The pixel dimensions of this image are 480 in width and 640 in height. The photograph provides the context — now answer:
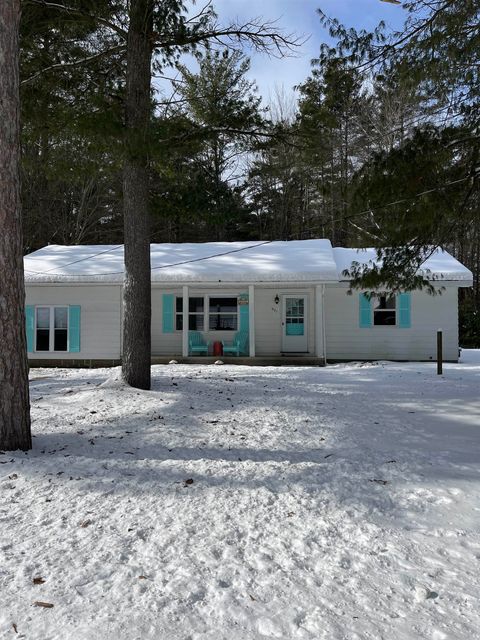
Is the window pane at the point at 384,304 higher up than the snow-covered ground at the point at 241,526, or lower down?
higher up

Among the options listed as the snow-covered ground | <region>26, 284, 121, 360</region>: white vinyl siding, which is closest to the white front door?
<region>26, 284, 121, 360</region>: white vinyl siding

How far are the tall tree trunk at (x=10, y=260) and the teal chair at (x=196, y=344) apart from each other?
9691mm

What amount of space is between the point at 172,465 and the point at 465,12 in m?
6.88

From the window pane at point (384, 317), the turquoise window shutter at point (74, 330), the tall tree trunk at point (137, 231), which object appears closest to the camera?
the tall tree trunk at point (137, 231)

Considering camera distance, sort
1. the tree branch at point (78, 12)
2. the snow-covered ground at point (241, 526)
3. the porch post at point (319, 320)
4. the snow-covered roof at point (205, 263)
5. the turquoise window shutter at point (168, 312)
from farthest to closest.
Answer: the turquoise window shutter at point (168, 312), the snow-covered roof at point (205, 263), the porch post at point (319, 320), the tree branch at point (78, 12), the snow-covered ground at point (241, 526)

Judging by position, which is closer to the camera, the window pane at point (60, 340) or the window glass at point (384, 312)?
the window glass at point (384, 312)

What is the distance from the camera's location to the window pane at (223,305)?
15.0m

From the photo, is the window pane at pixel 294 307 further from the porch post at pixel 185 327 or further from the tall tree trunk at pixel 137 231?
the tall tree trunk at pixel 137 231

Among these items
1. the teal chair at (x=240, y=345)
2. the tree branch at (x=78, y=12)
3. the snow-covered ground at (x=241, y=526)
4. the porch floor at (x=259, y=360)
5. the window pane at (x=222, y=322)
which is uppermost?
the tree branch at (x=78, y=12)

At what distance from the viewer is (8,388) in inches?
179

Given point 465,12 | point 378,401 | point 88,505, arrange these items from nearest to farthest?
1. point 88,505
2. point 465,12
3. point 378,401

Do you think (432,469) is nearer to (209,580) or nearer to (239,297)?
(209,580)

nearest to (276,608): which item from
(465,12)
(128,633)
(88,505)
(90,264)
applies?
(128,633)

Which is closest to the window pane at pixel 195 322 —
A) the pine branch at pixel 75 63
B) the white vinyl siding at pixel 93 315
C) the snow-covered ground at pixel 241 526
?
the white vinyl siding at pixel 93 315
